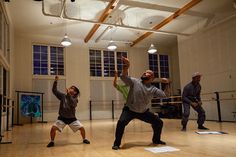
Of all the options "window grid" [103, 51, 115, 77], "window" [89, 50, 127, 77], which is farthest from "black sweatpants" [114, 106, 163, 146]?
"window grid" [103, 51, 115, 77]

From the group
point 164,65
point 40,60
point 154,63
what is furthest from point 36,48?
point 164,65

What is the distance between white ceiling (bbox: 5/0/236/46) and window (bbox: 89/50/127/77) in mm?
1750

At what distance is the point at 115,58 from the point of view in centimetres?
1402

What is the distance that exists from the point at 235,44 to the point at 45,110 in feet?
29.8

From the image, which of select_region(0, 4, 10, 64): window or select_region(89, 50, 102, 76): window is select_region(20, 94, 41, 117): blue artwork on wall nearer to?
select_region(0, 4, 10, 64): window

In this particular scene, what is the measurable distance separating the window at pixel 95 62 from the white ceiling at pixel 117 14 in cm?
168

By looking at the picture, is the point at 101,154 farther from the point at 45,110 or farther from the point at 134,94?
the point at 45,110

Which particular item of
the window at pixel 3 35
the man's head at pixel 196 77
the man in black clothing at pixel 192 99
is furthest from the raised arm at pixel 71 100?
the window at pixel 3 35

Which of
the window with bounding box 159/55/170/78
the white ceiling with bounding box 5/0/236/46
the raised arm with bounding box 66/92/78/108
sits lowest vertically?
the raised arm with bounding box 66/92/78/108

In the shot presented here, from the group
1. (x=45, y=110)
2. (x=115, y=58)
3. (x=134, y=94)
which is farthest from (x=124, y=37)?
(x=134, y=94)

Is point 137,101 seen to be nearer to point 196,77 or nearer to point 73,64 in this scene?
point 196,77

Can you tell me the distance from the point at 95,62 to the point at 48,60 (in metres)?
2.59

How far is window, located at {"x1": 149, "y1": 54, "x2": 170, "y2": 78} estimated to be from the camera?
14688 mm

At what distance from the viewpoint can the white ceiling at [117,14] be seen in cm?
841
